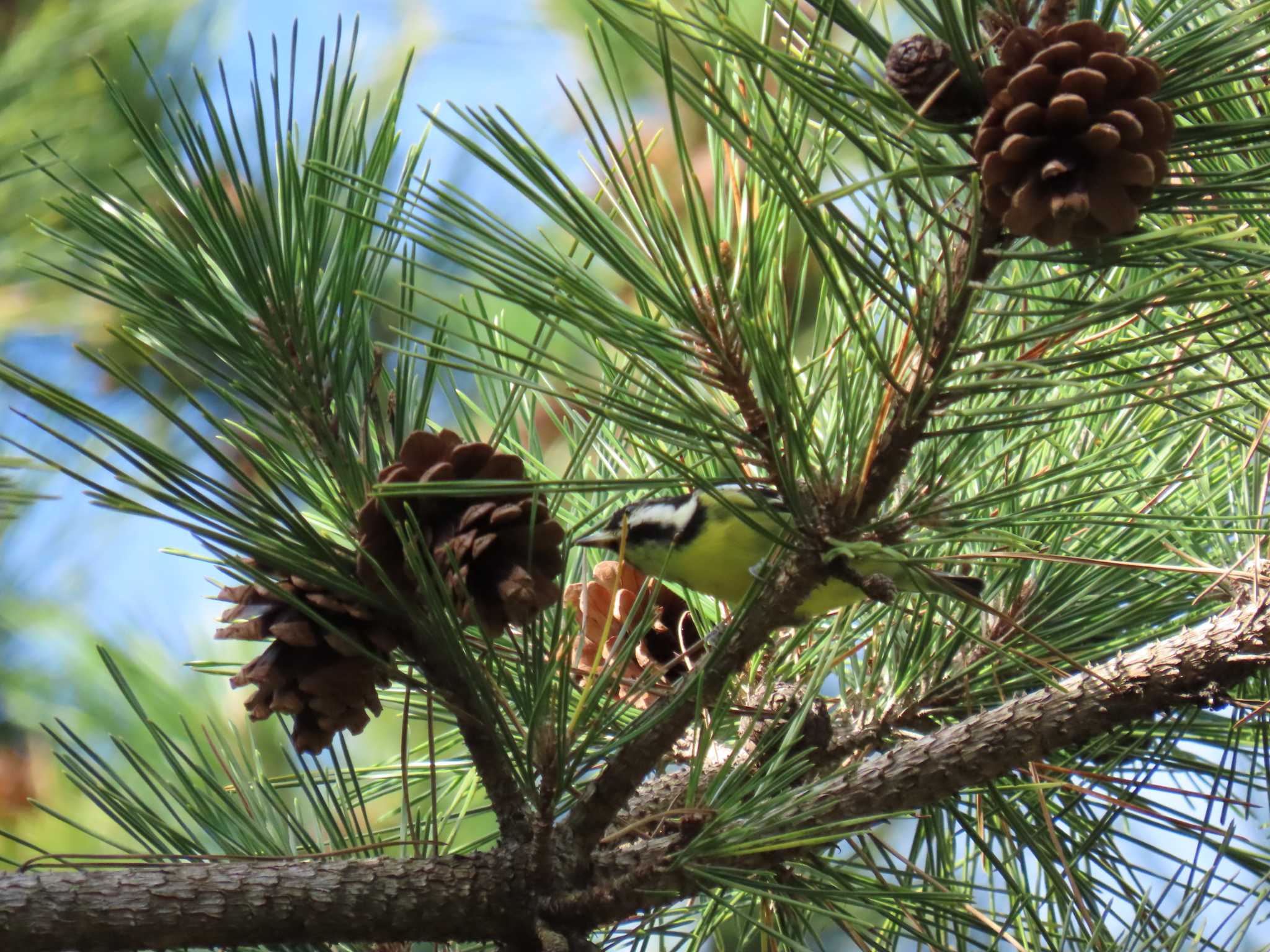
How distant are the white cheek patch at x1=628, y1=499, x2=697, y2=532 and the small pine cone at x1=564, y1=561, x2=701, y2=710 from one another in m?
0.11

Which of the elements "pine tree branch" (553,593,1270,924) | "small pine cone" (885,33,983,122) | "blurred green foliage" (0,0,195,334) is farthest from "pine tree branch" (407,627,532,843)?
"blurred green foliage" (0,0,195,334)

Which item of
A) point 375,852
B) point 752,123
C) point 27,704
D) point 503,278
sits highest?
point 27,704

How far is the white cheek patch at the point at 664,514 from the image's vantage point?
125cm

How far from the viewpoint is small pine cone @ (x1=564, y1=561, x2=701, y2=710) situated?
3.45 ft

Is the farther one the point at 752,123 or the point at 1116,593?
the point at 1116,593

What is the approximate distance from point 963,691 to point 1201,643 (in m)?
0.20

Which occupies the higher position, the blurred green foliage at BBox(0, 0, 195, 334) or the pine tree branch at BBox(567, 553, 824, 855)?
the blurred green foliage at BBox(0, 0, 195, 334)

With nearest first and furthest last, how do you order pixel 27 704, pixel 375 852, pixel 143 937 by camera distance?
pixel 143 937 → pixel 375 852 → pixel 27 704

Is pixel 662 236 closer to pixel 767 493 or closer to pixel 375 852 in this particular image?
pixel 767 493

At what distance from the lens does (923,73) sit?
62 centimetres

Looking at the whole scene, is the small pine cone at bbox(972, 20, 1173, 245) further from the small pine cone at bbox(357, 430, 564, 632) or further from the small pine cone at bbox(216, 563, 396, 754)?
the small pine cone at bbox(216, 563, 396, 754)

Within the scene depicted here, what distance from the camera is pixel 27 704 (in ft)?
6.34

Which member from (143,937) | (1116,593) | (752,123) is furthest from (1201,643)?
(143,937)

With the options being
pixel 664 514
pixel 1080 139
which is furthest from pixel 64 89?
pixel 1080 139
